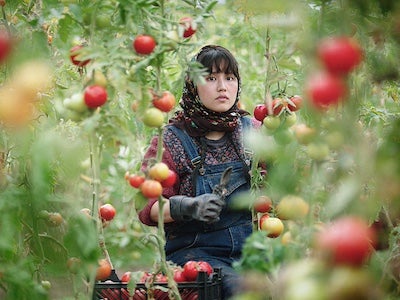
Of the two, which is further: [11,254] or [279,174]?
[11,254]

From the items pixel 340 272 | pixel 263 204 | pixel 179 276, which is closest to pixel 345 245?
pixel 340 272

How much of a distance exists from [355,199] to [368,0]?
32 centimetres


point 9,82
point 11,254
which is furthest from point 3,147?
point 11,254

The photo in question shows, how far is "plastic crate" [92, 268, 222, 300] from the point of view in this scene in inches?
74.1

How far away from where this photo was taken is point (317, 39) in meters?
1.03

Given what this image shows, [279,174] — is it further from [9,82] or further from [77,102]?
[9,82]

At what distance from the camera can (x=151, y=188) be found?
169 cm

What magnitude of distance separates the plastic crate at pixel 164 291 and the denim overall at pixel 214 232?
309 mm

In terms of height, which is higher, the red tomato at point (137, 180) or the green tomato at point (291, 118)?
the green tomato at point (291, 118)

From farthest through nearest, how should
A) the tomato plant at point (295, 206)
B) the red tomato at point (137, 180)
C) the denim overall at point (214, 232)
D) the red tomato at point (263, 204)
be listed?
the denim overall at point (214, 232) → the red tomato at point (263, 204) → the red tomato at point (137, 180) → the tomato plant at point (295, 206)

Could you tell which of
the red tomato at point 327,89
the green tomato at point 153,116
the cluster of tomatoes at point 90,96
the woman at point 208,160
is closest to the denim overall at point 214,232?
the woman at point 208,160

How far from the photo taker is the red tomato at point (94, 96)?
154 centimetres

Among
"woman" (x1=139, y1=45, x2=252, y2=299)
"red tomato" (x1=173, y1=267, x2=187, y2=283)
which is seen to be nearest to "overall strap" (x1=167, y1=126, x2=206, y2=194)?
"woman" (x1=139, y1=45, x2=252, y2=299)

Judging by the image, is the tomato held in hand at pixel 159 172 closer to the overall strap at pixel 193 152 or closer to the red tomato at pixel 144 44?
the red tomato at pixel 144 44
